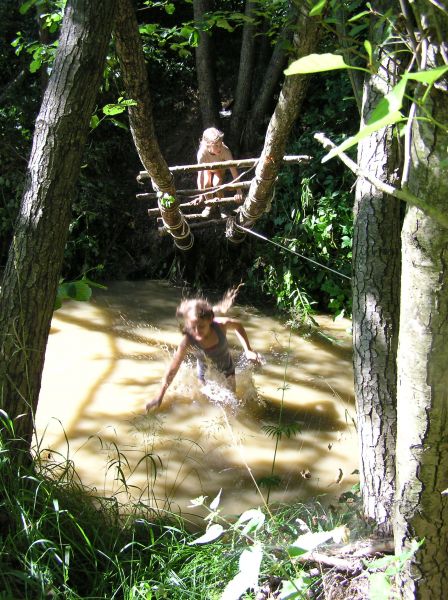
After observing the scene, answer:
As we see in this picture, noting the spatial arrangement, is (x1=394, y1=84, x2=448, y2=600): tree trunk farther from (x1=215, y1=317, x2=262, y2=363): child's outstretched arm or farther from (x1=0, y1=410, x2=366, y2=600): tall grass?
(x1=215, y1=317, x2=262, y2=363): child's outstretched arm

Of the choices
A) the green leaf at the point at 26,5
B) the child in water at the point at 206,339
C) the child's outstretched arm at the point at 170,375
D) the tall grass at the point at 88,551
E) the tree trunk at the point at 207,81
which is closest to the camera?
the tall grass at the point at 88,551

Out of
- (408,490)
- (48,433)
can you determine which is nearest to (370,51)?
(408,490)

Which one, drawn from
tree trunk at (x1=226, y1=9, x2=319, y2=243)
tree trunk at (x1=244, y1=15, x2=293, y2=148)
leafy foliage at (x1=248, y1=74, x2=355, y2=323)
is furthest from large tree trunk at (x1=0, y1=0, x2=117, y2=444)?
tree trunk at (x1=244, y1=15, x2=293, y2=148)

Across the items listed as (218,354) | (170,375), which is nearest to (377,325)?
(170,375)

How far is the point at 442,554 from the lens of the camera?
173cm

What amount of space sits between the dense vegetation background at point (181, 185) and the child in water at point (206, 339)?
6.73ft

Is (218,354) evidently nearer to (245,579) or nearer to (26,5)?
(26,5)

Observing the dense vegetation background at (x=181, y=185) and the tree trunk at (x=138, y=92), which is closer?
the tree trunk at (x=138, y=92)

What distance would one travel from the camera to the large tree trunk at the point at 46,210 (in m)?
2.58

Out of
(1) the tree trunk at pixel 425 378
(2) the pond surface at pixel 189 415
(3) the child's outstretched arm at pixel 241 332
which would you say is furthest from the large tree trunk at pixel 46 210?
(3) the child's outstretched arm at pixel 241 332

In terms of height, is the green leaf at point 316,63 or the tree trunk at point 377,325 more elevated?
the green leaf at point 316,63

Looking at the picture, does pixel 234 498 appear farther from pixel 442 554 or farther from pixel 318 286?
pixel 318 286

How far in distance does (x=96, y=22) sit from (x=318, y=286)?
5.43m

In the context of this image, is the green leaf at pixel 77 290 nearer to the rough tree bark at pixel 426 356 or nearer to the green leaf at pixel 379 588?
the rough tree bark at pixel 426 356
